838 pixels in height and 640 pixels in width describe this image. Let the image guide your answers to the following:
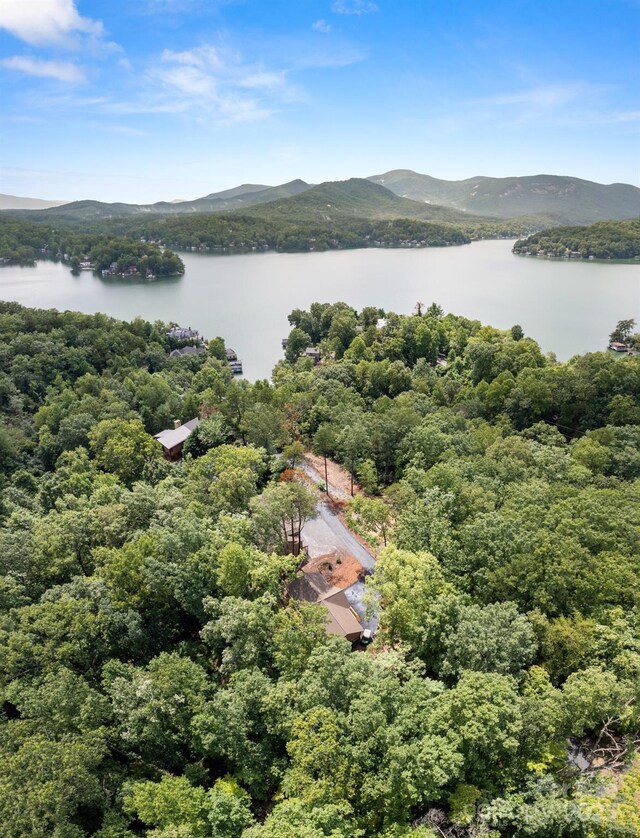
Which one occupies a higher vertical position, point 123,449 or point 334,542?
point 123,449

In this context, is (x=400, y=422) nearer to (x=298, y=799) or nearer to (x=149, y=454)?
(x=149, y=454)

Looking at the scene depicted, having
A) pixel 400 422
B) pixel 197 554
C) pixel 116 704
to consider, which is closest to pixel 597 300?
pixel 400 422

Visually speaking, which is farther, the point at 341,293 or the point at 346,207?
the point at 346,207

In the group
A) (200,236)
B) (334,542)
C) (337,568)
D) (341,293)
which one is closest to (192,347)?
(341,293)

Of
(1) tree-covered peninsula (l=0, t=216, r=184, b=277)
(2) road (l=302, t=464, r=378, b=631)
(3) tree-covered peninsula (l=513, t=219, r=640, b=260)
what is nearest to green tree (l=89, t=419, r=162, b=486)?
(2) road (l=302, t=464, r=378, b=631)

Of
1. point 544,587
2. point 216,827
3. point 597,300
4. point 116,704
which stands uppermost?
point 597,300

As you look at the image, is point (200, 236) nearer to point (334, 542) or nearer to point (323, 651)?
point (334, 542)
